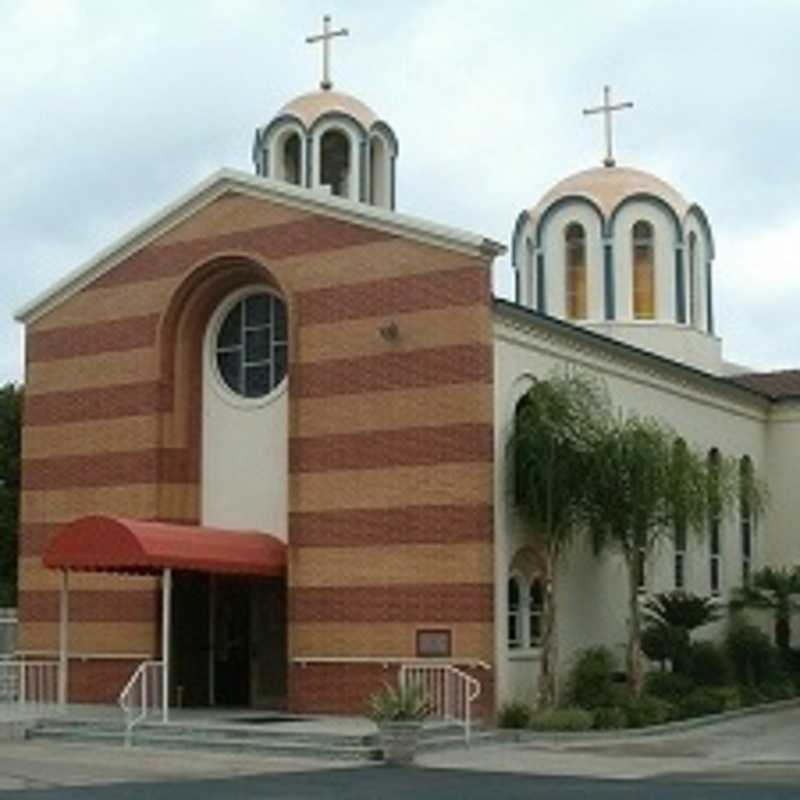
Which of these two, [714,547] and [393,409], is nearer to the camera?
[393,409]

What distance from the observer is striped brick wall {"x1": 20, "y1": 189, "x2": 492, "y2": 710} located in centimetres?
2681

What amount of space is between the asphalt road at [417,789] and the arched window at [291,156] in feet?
66.9

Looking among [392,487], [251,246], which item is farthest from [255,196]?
[392,487]

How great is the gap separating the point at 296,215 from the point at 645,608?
978cm

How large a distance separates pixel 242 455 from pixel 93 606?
4.07m

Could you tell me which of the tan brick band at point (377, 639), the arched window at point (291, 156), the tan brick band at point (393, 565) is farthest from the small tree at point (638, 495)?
the arched window at point (291, 156)

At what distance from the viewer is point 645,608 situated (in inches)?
1216

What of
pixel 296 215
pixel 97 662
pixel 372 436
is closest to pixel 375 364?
pixel 372 436

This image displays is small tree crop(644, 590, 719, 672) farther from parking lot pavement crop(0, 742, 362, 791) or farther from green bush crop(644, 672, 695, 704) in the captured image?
parking lot pavement crop(0, 742, 362, 791)

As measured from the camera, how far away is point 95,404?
31.4m

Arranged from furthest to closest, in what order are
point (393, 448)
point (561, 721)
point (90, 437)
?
point (90, 437)
point (393, 448)
point (561, 721)

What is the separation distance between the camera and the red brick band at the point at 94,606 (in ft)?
99.0

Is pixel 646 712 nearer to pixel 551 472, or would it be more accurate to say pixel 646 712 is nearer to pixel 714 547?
pixel 551 472

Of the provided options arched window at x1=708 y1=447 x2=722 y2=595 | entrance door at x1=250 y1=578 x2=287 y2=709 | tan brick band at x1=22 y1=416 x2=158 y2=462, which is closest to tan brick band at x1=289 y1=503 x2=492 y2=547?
entrance door at x1=250 y1=578 x2=287 y2=709
